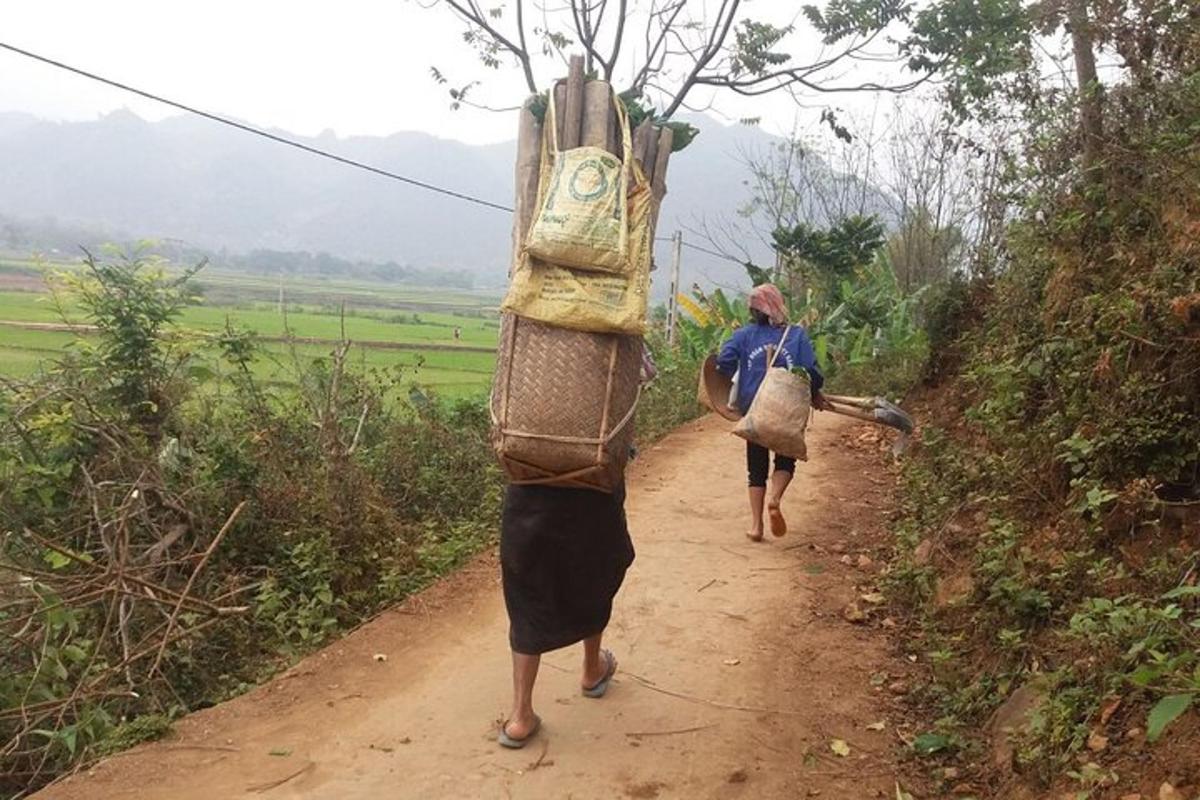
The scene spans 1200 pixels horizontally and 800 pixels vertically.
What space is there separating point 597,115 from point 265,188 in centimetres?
14461

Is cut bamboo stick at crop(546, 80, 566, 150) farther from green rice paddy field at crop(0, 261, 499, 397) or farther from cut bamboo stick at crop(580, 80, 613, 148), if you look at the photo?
green rice paddy field at crop(0, 261, 499, 397)

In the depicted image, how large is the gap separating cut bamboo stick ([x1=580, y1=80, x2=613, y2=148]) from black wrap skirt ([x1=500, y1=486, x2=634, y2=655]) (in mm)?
1172

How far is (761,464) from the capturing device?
5.57m

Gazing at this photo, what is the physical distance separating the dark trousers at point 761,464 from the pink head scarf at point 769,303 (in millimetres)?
799

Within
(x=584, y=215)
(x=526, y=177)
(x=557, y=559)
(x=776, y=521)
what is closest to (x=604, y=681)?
(x=557, y=559)

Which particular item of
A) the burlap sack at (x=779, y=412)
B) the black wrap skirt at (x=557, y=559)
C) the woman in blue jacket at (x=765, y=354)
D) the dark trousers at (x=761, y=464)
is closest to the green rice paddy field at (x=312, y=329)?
the black wrap skirt at (x=557, y=559)

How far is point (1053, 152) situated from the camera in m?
6.23

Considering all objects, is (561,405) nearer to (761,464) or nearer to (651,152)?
(651,152)

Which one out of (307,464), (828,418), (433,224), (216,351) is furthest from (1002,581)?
(433,224)

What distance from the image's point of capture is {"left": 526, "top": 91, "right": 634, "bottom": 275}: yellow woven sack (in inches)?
112

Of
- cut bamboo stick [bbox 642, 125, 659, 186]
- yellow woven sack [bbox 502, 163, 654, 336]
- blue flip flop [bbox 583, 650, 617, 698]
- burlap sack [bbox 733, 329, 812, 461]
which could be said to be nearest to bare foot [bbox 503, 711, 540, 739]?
blue flip flop [bbox 583, 650, 617, 698]

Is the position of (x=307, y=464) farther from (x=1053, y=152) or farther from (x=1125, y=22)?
(x=1125, y=22)

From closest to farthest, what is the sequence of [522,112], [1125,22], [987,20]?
[522,112] < [1125,22] < [987,20]

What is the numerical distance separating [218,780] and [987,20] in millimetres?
9364
